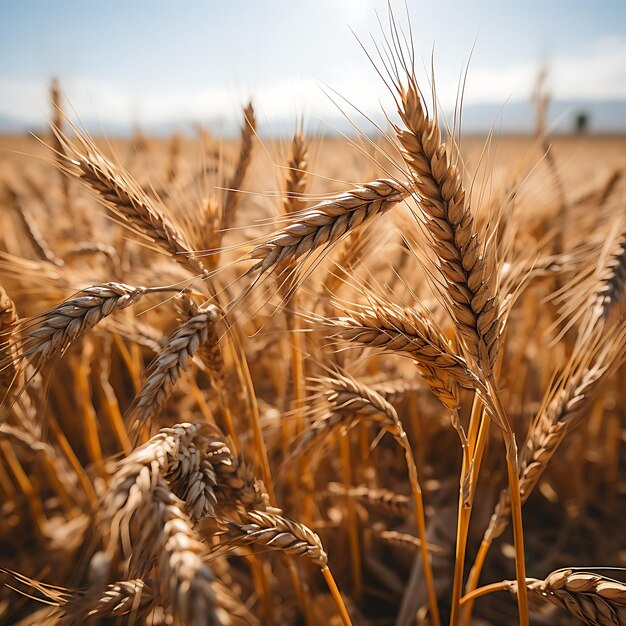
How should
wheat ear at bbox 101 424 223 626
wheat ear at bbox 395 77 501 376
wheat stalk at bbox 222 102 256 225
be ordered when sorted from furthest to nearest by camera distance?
1. wheat stalk at bbox 222 102 256 225
2. wheat ear at bbox 395 77 501 376
3. wheat ear at bbox 101 424 223 626

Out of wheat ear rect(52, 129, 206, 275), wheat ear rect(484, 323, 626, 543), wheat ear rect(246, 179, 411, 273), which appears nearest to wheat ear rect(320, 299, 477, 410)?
wheat ear rect(246, 179, 411, 273)

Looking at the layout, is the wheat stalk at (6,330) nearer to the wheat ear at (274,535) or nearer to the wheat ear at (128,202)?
the wheat ear at (128,202)

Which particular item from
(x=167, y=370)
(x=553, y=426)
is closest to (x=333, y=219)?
(x=167, y=370)

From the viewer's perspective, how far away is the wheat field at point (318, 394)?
2.60 ft

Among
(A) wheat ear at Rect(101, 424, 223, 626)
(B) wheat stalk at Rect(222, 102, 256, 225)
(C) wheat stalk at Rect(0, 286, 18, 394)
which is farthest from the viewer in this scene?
(B) wheat stalk at Rect(222, 102, 256, 225)

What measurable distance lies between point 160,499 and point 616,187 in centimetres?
314

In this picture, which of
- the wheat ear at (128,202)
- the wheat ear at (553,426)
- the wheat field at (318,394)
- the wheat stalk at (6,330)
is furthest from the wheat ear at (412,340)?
the wheat stalk at (6,330)

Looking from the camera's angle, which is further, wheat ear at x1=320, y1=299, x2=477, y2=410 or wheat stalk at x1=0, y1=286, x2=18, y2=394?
wheat stalk at x1=0, y1=286, x2=18, y2=394

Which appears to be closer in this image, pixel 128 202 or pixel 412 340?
pixel 412 340

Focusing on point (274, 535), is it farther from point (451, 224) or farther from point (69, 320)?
point (451, 224)

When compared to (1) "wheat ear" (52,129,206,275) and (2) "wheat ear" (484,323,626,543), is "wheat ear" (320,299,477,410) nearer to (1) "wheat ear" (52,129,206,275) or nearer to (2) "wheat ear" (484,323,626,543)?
(2) "wheat ear" (484,323,626,543)

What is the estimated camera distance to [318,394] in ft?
3.81

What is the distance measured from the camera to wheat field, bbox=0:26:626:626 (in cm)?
79

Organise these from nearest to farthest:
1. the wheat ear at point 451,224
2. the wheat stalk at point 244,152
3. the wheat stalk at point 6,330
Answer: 1. the wheat ear at point 451,224
2. the wheat stalk at point 6,330
3. the wheat stalk at point 244,152
